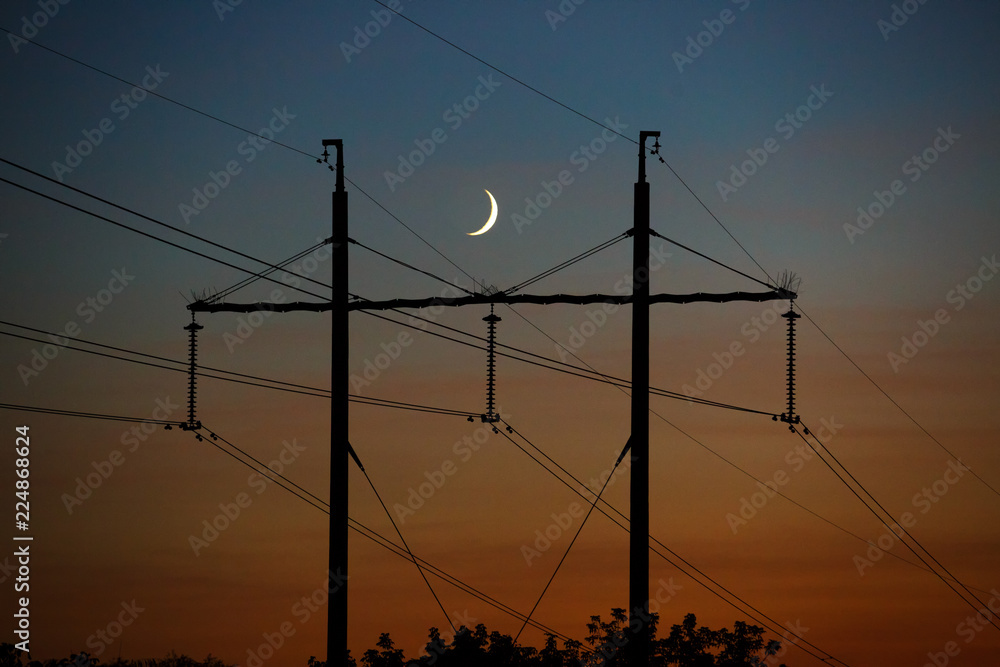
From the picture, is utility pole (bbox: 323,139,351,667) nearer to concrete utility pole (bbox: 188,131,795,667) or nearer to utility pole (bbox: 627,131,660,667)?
concrete utility pole (bbox: 188,131,795,667)

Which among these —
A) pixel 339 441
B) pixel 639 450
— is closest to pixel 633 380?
pixel 639 450

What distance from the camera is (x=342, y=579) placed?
29062 millimetres

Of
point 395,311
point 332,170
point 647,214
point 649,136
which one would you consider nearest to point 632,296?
point 647,214

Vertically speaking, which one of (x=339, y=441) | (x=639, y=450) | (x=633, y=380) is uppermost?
(x=633, y=380)

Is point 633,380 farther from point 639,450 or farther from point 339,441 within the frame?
point 339,441

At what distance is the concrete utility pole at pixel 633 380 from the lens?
92.2 feet

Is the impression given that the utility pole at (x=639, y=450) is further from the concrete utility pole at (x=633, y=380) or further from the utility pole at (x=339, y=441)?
the utility pole at (x=339, y=441)

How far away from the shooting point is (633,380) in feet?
94.4

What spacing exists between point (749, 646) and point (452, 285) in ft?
54.6

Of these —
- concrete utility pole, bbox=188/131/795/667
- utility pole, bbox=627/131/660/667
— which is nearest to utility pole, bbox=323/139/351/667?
concrete utility pole, bbox=188/131/795/667

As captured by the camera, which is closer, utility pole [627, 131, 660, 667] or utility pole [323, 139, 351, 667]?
utility pole [627, 131, 660, 667]

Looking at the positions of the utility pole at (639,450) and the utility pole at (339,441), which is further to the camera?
the utility pole at (339,441)

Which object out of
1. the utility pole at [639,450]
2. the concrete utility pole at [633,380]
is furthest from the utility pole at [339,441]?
the utility pole at [639,450]

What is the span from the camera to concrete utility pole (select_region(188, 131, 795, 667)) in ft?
92.2
